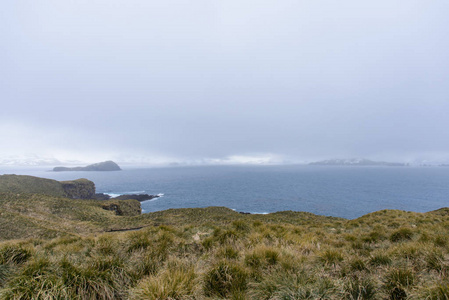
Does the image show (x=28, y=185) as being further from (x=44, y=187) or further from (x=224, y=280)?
(x=224, y=280)

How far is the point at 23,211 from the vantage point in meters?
26.3

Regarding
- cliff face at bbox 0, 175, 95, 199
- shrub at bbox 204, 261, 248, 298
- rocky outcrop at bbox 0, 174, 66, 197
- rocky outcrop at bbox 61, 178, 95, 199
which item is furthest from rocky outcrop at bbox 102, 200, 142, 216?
shrub at bbox 204, 261, 248, 298

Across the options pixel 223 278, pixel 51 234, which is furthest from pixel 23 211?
pixel 223 278

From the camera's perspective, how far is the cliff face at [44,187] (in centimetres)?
5575

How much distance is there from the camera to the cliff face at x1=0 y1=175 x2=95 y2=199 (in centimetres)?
5575

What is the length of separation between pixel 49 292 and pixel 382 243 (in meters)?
10.7

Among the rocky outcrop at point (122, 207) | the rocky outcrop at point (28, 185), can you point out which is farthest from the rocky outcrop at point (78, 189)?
the rocky outcrop at point (122, 207)

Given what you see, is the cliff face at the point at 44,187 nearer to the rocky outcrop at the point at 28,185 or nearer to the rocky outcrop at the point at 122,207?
the rocky outcrop at the point at 28,185

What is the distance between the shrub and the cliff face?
64.3m

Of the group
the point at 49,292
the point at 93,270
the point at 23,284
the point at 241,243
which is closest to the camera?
the point at 49,292

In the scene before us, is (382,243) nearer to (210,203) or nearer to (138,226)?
(138,226)

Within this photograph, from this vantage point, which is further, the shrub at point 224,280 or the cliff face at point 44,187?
the cliff face at point 44,187

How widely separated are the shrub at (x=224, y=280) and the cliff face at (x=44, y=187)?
2531 inches

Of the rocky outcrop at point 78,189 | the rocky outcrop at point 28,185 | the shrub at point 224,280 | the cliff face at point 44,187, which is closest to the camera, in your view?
the shrub at point 224,280
